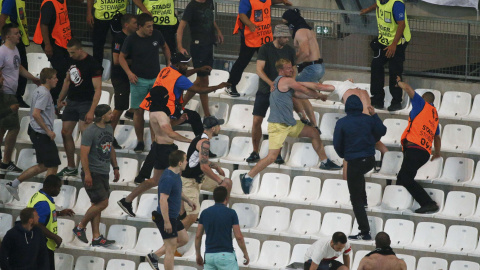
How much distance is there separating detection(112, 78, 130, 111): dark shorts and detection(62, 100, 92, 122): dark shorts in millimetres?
607

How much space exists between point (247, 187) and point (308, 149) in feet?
3.53

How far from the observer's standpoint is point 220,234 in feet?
40.5

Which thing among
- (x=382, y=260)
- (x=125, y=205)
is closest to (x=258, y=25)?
(x=125, y=205)

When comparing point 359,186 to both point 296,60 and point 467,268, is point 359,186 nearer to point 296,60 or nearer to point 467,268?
point 467,268

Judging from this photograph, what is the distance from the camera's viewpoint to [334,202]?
46.1ft

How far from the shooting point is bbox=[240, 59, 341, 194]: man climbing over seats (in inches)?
548

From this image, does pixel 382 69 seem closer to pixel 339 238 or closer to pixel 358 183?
pixel 358 183

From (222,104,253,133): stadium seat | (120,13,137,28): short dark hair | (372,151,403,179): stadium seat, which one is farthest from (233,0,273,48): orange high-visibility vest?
(372,151,403,179): stadium seat

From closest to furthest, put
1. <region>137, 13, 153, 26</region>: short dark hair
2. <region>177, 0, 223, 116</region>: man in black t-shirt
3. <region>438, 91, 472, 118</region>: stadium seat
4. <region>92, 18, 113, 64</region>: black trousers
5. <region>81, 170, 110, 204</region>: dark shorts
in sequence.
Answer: <region>81, 170, 110, 204</region>: dark shorts, <region>137, 13, 153, 26</region>: short dark hair, <region>438, 91, 472, 118</region>: stadium seat, <region>177, 0, 223, 116</region>: man in black t-shirt, <region>92, 18, 113, 64</region>: black trousers

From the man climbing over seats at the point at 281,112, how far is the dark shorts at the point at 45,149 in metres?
2.42

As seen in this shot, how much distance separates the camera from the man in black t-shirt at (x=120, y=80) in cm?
1521

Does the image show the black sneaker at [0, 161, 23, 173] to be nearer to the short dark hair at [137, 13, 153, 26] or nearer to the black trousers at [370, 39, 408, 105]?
the short dark hair at [137, 13, 153, 26]

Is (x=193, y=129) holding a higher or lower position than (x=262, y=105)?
lower

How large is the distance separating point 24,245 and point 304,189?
3692mm
